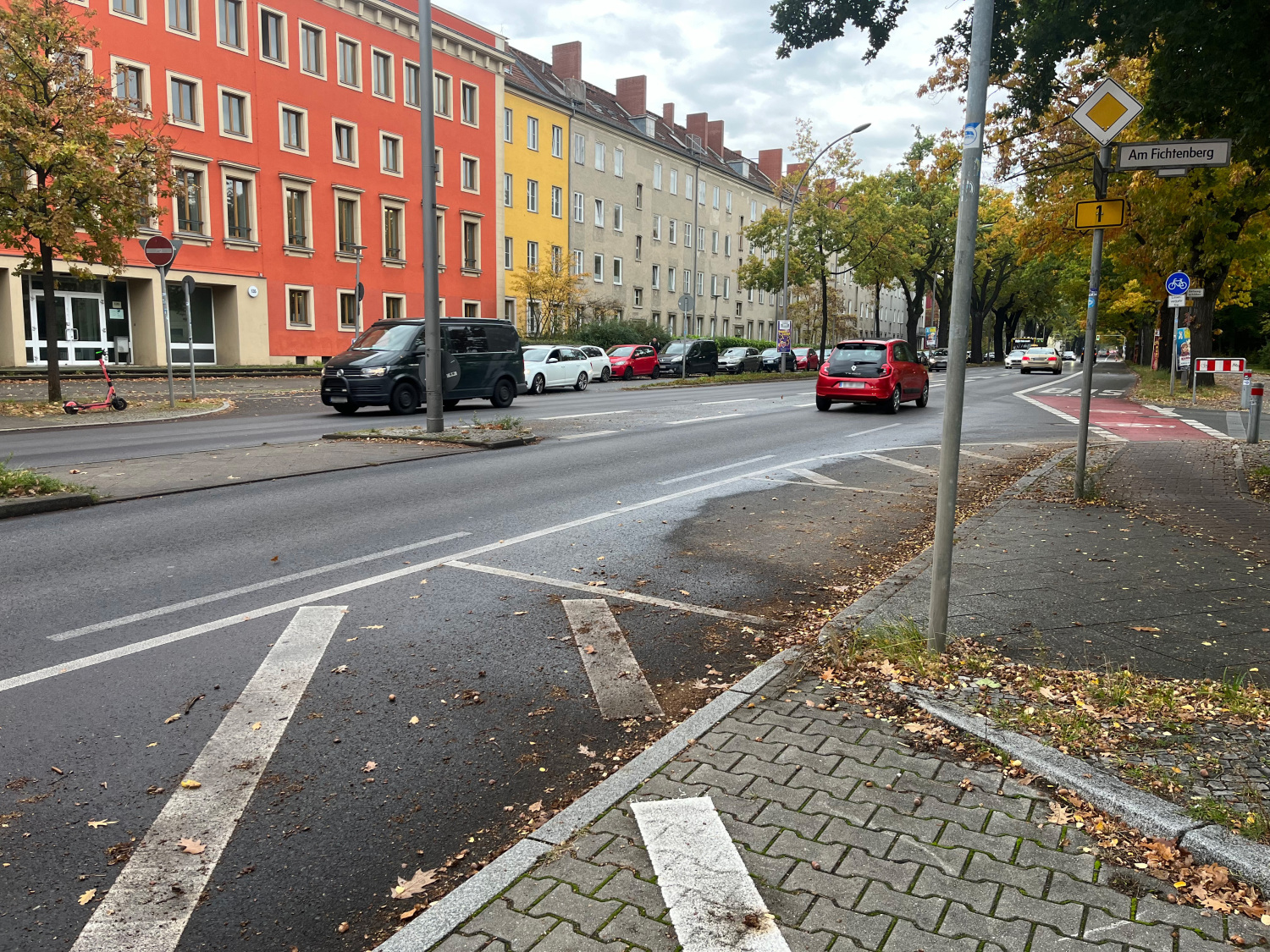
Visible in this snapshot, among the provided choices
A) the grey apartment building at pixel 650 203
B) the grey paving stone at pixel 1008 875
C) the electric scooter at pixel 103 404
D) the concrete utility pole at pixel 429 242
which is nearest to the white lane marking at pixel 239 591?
the grey paving stone at pixel 1008 875

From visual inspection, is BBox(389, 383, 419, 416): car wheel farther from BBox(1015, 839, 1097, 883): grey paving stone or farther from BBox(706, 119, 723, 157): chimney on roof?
BBox(706, 119, 723, 157): chimney on roof

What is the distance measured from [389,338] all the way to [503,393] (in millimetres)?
3204

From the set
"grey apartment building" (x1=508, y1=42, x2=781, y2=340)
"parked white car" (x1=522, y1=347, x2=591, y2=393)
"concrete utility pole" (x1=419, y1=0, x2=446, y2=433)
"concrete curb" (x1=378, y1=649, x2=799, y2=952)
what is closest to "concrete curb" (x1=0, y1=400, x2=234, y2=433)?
"concrete utility pole" (x1=419, y1=0, x2=446, y2=433)

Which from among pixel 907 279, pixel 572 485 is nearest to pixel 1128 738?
pixel 572 485

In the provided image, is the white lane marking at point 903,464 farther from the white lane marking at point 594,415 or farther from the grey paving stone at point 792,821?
the grey paving stone at point 792,821

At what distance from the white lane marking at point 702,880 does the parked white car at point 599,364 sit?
34.8 metres

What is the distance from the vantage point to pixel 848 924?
2566 millimetres

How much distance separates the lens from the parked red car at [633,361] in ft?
134

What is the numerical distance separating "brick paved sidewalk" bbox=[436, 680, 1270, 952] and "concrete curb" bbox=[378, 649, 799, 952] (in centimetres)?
4

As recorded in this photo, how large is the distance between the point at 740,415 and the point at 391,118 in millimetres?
30127

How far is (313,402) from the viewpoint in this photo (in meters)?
24.3

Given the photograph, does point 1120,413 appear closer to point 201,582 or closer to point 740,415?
point 740,415

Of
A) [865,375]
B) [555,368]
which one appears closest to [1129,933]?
[865,375]

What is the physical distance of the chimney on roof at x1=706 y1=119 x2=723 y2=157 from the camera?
257 feet
